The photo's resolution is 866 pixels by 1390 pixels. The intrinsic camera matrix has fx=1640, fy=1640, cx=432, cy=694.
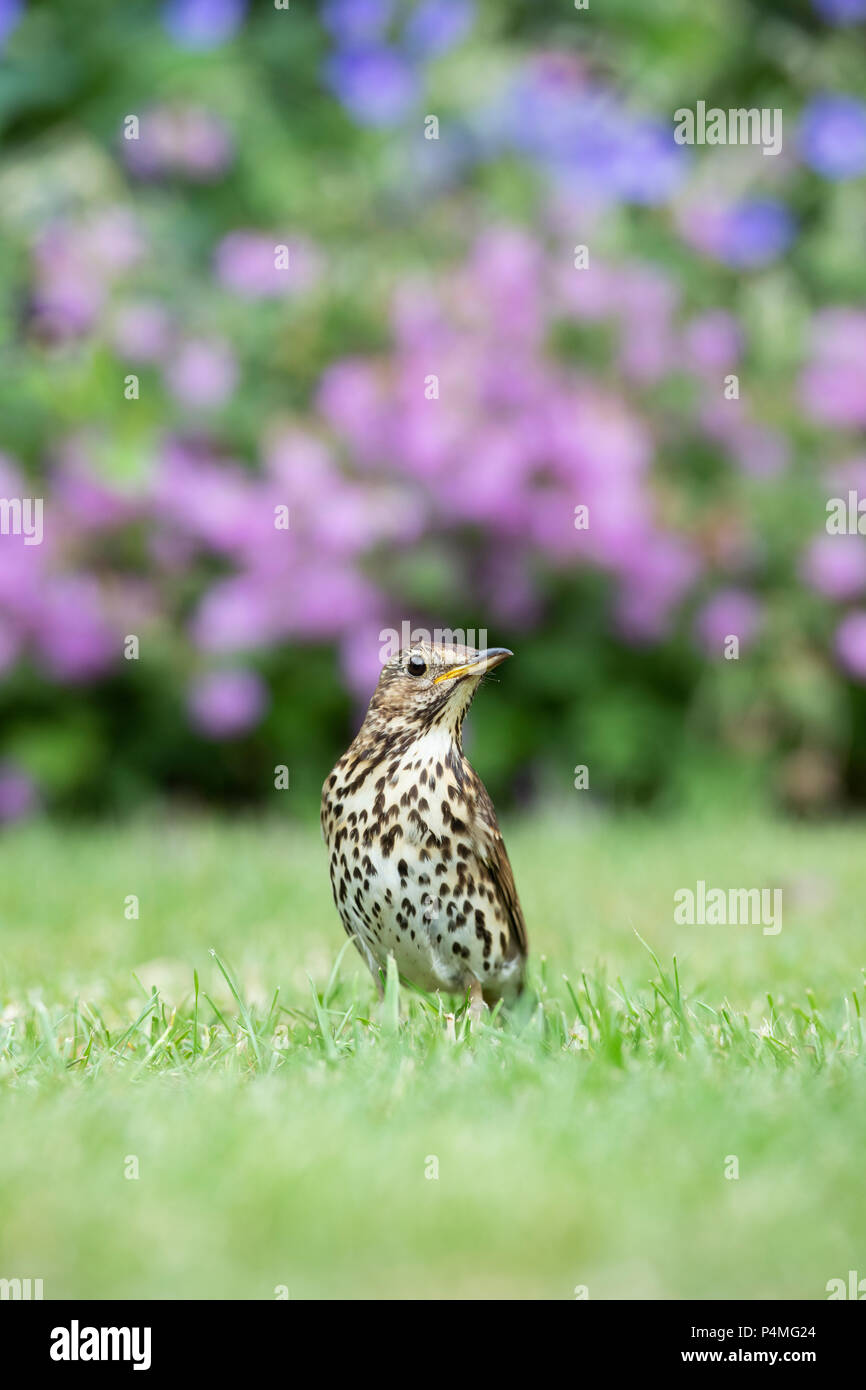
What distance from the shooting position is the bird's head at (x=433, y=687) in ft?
9.75

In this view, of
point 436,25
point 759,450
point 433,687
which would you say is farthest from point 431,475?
point 433,687

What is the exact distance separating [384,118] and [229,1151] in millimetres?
7917

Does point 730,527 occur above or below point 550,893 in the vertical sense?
above

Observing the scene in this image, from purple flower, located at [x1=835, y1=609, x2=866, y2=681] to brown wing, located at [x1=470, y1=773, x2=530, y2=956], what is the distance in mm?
4820

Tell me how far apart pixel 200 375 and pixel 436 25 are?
325cm

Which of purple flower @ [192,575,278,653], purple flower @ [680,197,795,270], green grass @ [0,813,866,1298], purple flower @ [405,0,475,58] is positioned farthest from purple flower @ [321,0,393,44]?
green grass @ [0,813,866,1298]

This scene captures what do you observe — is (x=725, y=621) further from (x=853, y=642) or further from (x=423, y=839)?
(x=423, y=839)

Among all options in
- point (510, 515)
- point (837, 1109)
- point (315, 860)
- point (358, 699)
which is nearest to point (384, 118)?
point (510, 515)

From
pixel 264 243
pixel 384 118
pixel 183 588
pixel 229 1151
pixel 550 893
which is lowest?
pixel 229 1151

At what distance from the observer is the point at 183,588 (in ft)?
24.8

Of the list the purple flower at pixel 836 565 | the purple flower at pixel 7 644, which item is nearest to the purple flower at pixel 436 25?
the purple flower at pixel 836 565

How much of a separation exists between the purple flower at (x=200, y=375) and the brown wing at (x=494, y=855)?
188 inches

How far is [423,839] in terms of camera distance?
2883 mm

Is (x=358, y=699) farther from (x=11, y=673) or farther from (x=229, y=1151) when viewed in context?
(x=229, y=1151)
